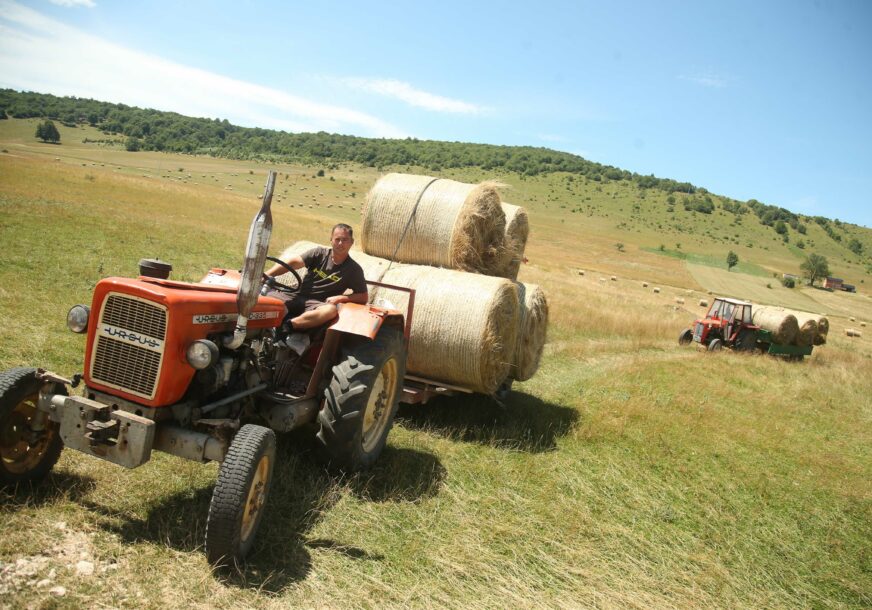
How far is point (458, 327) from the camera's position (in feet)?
21.8

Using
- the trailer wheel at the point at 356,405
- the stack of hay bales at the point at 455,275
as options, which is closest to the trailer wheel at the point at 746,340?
the stack of hay bales at the point at 455,275

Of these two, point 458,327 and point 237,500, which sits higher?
point 458,327

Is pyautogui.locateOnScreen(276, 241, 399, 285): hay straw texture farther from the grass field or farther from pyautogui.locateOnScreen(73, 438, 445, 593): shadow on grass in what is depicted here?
pyautogui.locateOnScreen(73, 438, 445, 593): shadow on grass

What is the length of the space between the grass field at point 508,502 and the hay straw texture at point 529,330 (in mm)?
506

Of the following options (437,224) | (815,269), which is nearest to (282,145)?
(815,269)

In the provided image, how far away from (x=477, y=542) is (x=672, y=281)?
37623 mm

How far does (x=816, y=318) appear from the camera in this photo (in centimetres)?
1894

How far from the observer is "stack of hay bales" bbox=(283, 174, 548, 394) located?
6.72 m

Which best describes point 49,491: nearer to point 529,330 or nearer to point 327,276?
point 327,276

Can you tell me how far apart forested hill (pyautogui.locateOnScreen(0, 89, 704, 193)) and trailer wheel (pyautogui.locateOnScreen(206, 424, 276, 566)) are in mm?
47517

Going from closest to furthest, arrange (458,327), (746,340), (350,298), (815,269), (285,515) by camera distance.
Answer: (285,515) < (350,298) < (458,327) < (746,340) < (815,269)

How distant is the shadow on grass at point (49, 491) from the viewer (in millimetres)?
3728

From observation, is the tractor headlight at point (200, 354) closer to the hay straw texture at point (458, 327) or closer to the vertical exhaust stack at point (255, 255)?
the vertical exhaust stack at point (255, 255)

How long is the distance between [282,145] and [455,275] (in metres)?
101
